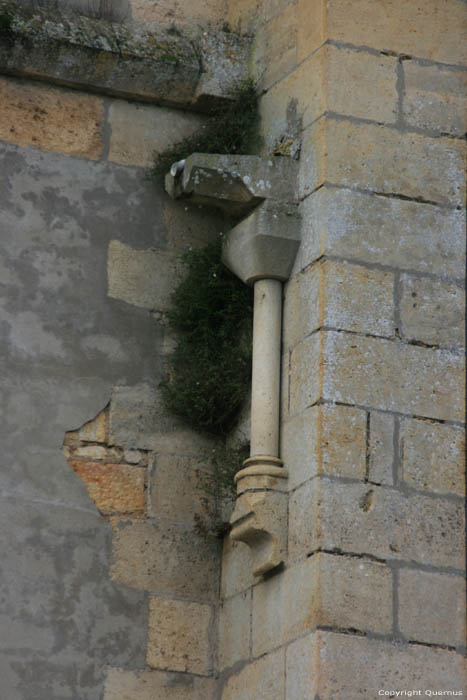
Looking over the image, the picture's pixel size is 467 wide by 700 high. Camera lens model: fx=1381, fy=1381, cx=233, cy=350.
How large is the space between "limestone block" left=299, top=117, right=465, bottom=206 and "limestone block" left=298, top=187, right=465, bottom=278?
55 mm

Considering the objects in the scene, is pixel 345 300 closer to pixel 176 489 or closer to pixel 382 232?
pixel 382 232

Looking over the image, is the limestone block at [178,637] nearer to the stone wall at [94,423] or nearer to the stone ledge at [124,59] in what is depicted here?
the stone wall at [94,423]

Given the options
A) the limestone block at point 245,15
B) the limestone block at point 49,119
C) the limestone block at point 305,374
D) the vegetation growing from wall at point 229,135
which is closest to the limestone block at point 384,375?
the limestone block at point 305,374

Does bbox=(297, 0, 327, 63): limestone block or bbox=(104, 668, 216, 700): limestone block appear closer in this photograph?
bbox=(104, 668, 216, 700): limestone block

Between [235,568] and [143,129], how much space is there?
1885 mm

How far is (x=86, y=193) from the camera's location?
18.4ft

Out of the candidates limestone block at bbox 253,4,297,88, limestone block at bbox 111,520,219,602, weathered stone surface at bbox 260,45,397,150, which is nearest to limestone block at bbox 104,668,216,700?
limestone block at bbox 111,520,219,602

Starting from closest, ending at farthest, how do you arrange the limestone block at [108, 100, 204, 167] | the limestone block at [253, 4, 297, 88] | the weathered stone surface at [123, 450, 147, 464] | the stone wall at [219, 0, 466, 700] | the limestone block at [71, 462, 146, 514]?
1. the stone wall at [219, 0, 466, 700]
2. the limestone block at [71, 462, 146, 514]
3. the weathered stone surface at [123, 450, 147, 464]
4. the limestone block at [253, 4, 297, 88]
5. the limestone block at [108, 100, 204, 167]

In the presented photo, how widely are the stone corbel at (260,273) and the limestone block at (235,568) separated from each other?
0.19 metres

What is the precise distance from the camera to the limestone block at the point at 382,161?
5.12 metres

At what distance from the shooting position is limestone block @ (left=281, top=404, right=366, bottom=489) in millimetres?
4707

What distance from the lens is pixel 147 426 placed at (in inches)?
213

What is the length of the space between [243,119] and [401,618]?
7.20 ft

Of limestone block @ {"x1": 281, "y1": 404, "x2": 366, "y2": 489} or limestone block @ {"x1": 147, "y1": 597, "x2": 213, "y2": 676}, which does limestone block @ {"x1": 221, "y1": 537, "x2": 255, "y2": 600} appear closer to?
limestone block @ {"x1": 147, "y1": 597, "x2": 213, "y2": 676}
